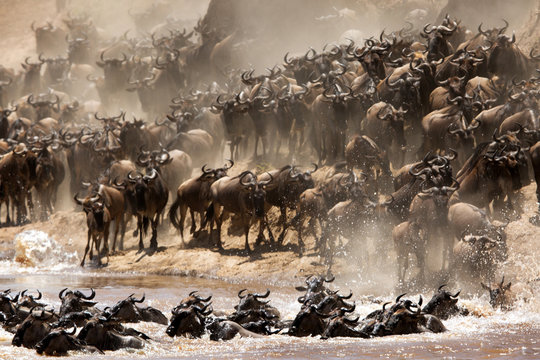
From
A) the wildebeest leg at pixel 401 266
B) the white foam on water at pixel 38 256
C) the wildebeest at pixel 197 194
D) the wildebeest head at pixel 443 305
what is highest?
the wildebeest at pixel 197 194

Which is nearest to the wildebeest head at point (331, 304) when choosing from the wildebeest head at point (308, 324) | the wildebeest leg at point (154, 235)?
the wildebeest head at point (308, 324)

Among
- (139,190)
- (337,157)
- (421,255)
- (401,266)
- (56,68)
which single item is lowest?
(401,266)

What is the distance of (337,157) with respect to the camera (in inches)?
816

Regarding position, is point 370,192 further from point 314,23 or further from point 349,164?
point 314,23

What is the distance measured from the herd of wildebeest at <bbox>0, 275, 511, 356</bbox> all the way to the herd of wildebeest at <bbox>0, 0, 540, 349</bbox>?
0.07 meters

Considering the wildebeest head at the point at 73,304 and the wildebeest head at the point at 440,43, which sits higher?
the wildebeest head at the point at 440,43

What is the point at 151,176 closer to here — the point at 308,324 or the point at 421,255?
the point at 421,255

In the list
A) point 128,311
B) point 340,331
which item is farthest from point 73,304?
point 340,331

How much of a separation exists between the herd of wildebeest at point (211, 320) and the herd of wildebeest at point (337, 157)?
0.07 meters

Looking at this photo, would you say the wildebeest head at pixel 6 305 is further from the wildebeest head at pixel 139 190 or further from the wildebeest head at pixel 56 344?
the wildebeest head at pixel 139 190

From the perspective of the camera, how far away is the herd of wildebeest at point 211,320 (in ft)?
34.7

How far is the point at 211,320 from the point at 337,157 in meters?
9.58

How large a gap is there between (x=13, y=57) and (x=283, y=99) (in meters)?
31.8

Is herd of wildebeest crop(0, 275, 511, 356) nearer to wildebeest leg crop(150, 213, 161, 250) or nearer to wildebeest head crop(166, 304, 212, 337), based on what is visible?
wildebeest head crop(166, 304, 212, 337)
